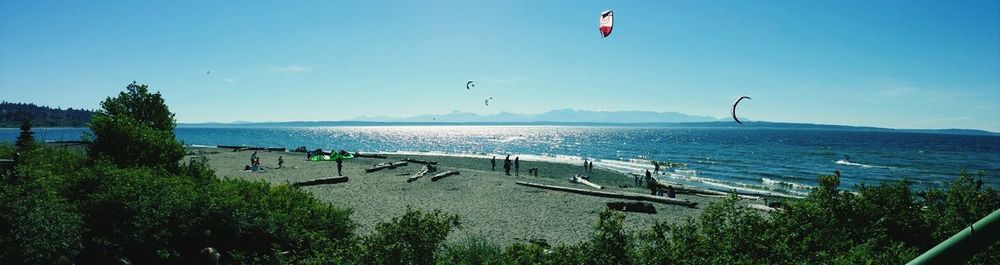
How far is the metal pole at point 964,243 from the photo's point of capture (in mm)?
1202

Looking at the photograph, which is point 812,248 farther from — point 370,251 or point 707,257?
point 370,251

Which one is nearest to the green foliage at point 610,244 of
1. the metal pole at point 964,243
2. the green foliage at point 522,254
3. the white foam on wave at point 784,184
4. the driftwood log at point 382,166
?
the green foliage at point 522,254

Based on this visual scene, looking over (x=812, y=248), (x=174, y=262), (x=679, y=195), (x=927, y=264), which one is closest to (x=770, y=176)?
(x=679, y=195)

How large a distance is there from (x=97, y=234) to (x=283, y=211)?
4.09 metres

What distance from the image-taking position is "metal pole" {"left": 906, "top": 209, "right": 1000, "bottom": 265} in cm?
120

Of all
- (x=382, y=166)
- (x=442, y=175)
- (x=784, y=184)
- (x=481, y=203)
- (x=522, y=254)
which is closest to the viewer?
(x=522, y=254)

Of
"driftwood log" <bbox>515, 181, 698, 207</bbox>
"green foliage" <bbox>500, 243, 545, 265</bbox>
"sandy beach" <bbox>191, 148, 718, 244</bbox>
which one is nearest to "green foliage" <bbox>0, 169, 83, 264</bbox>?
"sandy beach" <bbox>191, 148, 718, 244</bbox>

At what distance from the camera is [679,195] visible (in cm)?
3794

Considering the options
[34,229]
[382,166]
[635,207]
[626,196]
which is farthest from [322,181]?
[34,229]

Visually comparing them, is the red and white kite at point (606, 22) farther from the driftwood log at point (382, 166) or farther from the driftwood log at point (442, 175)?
the driftwood log at point (382, 166)

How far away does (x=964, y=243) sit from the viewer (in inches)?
48.4

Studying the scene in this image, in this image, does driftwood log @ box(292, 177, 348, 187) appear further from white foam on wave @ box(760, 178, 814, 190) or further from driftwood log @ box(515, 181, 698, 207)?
white foam on wave @ box(760, 178, 814, 190)

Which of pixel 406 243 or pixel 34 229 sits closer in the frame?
pixel 406 243

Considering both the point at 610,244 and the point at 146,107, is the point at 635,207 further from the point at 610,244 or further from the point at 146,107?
the point at 146,107
